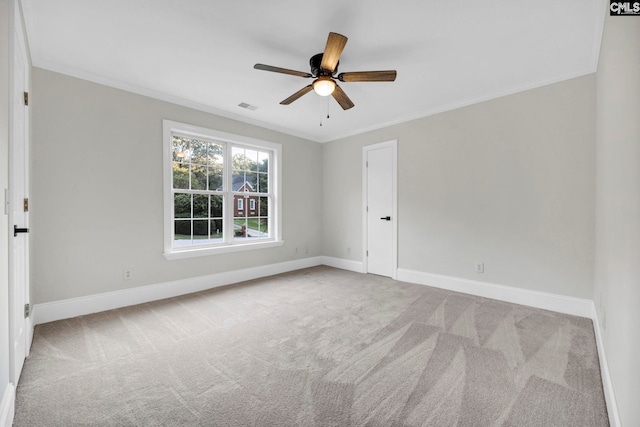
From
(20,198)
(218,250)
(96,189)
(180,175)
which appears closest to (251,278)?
(218,250)

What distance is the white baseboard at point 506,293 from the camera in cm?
292

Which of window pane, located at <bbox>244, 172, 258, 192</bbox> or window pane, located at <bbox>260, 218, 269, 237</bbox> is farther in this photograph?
window pane, located at <bbox>260, 218, 269, 237</bbox>

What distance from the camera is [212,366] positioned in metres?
2.02

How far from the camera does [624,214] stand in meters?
1.43

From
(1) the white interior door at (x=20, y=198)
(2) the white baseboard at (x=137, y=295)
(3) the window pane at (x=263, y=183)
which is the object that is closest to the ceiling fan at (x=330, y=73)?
(1) the white interior door at (x=20, y=198)

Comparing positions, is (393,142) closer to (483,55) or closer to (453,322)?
(483,55)

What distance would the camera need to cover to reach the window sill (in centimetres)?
359

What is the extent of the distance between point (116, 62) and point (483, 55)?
139 inches

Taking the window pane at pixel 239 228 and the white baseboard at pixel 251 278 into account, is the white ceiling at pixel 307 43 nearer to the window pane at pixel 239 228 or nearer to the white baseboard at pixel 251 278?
the window pane at pixel 239 228

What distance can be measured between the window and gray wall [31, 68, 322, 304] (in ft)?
0.50

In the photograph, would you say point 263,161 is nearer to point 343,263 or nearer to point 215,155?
point 215,155

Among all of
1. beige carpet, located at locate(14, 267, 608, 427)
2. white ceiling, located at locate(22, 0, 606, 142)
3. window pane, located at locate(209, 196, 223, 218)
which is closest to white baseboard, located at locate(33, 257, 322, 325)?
beige carpet, located at locate(14, 267, 608, 427)

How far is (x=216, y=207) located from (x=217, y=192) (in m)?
0.23

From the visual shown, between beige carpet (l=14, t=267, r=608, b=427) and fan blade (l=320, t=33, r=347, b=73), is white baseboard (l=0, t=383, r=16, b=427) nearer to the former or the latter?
beige carpet (l=14, t=267, r=608, b=427)
